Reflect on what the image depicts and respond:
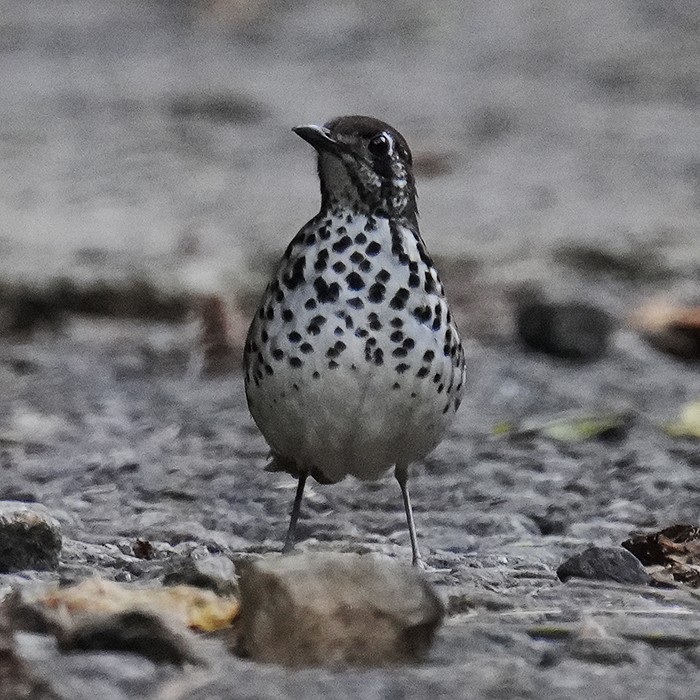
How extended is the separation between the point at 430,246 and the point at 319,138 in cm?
464

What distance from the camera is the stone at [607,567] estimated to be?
4723mm

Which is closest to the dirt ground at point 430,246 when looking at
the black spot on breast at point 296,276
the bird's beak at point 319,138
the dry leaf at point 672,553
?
the dry leaf at point 672,553

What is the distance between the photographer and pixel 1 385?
780 cm

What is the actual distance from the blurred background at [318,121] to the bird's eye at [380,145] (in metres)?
3.10

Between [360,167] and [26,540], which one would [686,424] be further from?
[26,540]

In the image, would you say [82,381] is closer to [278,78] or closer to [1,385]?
[1,385]

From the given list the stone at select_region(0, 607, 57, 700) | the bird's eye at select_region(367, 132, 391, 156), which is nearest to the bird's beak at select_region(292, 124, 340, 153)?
the bird's eye at select_region(367, 132, 391, 156)

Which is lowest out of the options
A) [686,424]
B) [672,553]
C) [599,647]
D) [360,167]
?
[686,424]

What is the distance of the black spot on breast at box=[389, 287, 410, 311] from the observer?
514 cm

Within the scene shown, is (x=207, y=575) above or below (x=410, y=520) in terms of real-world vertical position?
above

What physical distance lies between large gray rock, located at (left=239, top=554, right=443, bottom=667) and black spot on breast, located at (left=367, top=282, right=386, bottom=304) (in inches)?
55.5

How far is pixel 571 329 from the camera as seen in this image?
26.7 feet

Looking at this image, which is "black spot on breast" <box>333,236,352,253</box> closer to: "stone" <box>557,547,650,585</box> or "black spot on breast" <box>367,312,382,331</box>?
"black spot on breast" <box>367,312,382,331</box>

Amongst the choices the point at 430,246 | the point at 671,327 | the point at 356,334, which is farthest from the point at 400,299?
the point at 430,246
